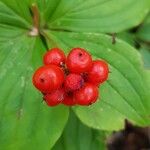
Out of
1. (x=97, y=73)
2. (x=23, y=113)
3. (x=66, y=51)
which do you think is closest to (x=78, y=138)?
(x=23, y=113)

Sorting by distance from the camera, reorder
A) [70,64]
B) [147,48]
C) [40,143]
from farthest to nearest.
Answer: [147,48], [40,143], [70,64]

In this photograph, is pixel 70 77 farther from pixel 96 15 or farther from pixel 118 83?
pixel 96 15

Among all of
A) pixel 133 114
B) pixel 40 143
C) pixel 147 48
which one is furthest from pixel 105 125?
pixel 147 48

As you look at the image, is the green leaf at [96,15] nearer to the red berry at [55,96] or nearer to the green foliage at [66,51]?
the green foliage at [66,51]

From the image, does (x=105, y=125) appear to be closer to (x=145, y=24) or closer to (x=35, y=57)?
(x=35, y=57)

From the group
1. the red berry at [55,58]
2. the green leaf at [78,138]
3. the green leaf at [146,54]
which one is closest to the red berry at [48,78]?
the red berry at [55,58]
